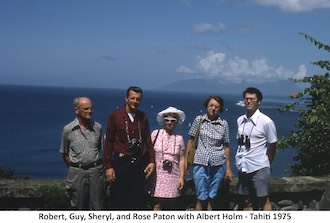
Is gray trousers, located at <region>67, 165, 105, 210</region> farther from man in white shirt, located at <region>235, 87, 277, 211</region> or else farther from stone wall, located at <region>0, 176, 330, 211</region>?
man in white shirt, located at <region>235, 87, 277, 211</region>

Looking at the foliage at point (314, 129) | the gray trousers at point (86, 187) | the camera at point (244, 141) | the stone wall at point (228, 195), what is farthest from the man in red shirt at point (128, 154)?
the foliage at point (314, 129)

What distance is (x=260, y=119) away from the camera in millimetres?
4367

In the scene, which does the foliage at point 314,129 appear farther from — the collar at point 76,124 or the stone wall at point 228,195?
the collar at point 76,124

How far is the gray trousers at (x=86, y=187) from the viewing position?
4180 mm

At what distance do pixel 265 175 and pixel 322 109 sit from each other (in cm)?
175

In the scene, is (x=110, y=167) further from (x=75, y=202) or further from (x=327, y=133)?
(x=327, y=133)

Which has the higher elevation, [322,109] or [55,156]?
[322,109]

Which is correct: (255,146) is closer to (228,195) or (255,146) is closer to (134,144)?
(228,195)

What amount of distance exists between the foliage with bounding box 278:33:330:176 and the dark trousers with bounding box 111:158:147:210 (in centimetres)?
267

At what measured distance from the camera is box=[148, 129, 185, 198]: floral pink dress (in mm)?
4496

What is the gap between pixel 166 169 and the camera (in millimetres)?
4516

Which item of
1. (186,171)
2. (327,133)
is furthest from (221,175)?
(327,133)

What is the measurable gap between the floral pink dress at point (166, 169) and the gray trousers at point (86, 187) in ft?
2.08

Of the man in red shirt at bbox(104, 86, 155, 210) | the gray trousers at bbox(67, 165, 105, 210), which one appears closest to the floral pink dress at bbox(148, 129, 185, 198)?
the man in red shirt at bbox(104, 86, 155, 210)
